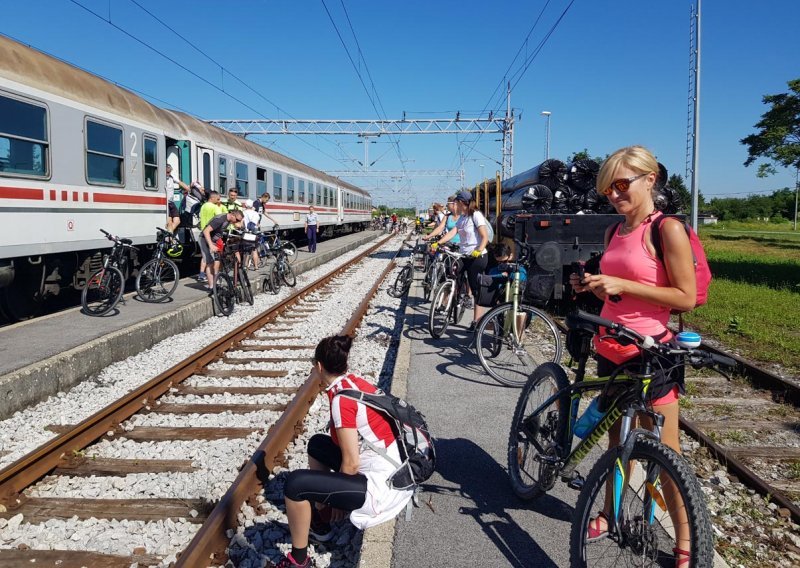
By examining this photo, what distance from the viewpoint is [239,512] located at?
3678 mm

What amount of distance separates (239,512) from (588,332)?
2.26 m

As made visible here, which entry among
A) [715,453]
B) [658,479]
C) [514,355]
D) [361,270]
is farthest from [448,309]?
[361,270]

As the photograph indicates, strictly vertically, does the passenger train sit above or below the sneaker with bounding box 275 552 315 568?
above

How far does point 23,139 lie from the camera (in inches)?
320

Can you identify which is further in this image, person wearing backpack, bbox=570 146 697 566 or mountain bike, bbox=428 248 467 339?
mountain bike, bbox=428 248 467 339

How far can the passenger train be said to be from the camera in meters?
8.00

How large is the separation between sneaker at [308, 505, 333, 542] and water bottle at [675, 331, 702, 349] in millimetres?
2011

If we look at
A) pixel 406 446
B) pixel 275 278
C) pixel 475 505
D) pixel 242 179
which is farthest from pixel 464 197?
pixel 242 179

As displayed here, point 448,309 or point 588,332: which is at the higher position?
point 588,332

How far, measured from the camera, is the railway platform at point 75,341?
5.75 meters

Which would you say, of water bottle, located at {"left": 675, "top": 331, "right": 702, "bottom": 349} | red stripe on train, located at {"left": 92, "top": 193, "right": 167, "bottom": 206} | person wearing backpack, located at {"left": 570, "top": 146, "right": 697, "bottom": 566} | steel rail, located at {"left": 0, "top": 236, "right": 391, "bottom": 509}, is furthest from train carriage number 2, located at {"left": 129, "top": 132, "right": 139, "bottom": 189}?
water bottle, located at {"left": 675, "top": 331, "right": 702, "bottom": 349}

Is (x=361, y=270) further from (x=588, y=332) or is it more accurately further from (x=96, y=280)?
(x=588, y=332)

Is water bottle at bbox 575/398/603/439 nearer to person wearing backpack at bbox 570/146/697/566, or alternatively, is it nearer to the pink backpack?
person wearing backpack at bbox 570/146/697/566

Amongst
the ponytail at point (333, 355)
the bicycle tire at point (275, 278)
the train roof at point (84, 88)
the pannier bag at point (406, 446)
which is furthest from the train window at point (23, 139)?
the pannier bag at point (406, 446)
